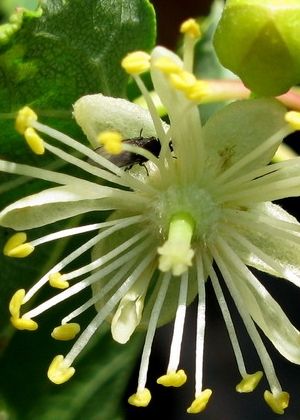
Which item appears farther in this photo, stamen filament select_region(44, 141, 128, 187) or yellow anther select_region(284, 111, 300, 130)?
stamen filament select_region(44, 141, 128, 187)

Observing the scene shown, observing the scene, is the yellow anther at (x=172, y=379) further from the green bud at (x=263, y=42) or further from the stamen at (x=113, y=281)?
the green bud at (x=263, y=42)

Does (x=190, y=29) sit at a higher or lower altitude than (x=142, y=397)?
higher

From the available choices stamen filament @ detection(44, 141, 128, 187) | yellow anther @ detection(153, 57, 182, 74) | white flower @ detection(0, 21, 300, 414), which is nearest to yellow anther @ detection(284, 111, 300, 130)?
white flower @ detection(0, 21, 300, 414)

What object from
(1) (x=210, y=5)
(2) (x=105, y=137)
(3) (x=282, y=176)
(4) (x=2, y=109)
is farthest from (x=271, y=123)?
(1) (x=210, y=5)

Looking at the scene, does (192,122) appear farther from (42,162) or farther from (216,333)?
(216,333)

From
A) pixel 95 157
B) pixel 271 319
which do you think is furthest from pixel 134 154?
pixel 271 319

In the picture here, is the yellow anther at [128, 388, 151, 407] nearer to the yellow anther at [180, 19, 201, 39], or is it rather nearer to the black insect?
the black insect

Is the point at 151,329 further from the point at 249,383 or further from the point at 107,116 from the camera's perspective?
the point at 107,116
